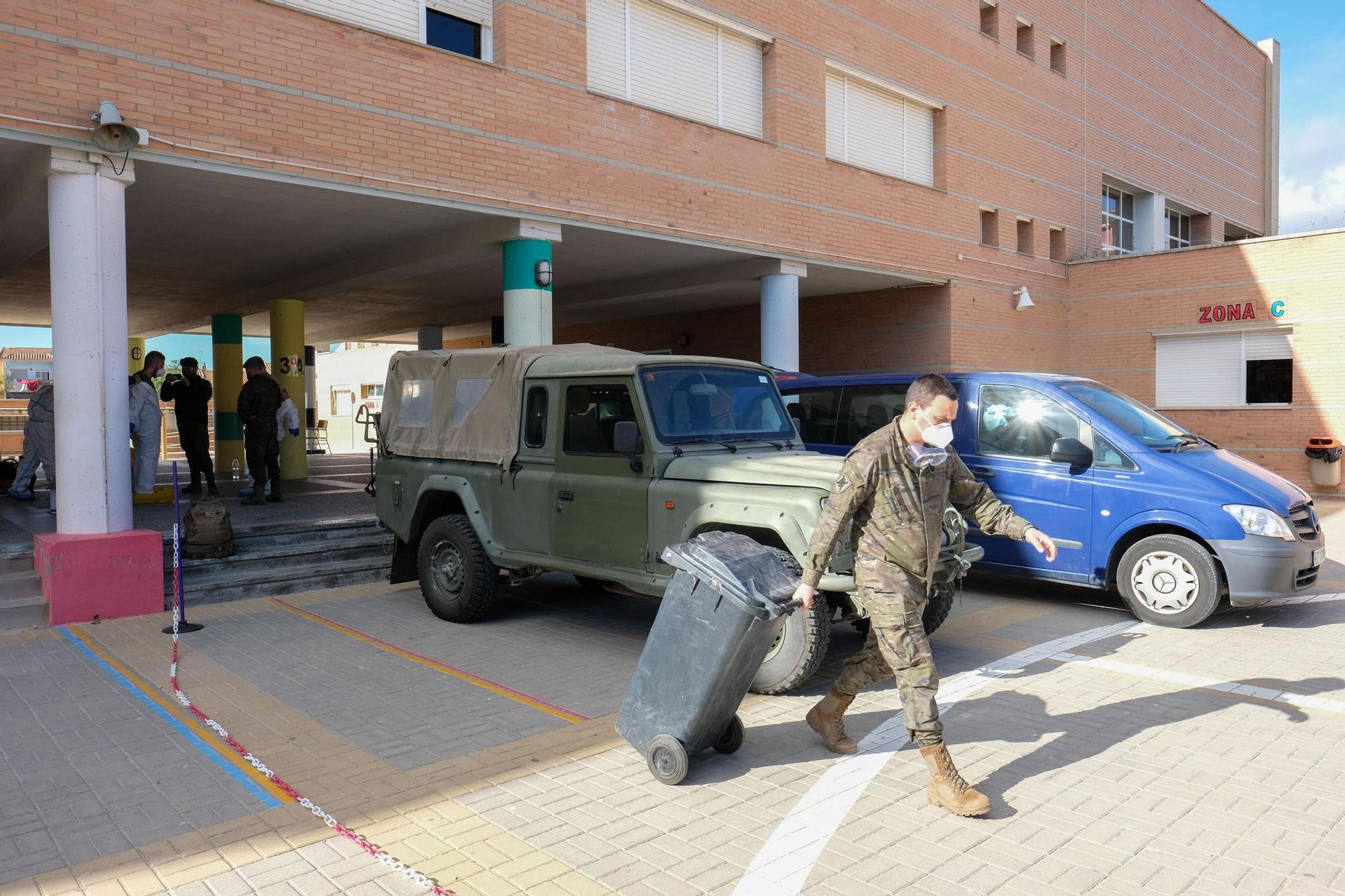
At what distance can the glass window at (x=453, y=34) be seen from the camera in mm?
10352

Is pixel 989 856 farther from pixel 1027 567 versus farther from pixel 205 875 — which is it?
pixel 1027 567

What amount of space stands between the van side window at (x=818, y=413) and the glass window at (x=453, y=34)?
5.19m

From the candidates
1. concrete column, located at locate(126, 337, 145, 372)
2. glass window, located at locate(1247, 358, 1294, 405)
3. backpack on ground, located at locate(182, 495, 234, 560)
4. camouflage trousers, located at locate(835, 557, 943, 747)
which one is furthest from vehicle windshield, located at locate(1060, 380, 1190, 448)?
concrete column, located at locate(126, 337, 145, 372)

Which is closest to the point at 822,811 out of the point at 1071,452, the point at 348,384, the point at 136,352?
the point at 1071,452

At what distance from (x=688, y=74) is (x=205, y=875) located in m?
11.5

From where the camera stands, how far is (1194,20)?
24.4 m

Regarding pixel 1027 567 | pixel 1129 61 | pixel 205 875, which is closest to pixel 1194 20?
pixel 1129 61

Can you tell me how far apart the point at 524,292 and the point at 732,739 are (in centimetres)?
706

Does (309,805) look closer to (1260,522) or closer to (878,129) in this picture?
(1260,522)

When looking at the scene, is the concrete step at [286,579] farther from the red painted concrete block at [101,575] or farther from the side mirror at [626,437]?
the side mirror at [626,437]

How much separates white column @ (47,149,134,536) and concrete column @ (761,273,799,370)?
27.3ft

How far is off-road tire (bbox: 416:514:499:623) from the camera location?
733cm

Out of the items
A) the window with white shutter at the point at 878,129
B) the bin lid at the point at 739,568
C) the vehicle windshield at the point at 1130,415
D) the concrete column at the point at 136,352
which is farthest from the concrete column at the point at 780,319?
the concrete column at the point at 136,352

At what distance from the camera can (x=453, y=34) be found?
34.4 feet
